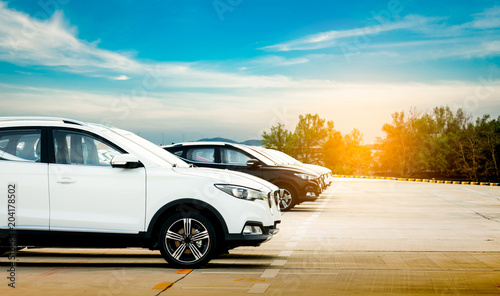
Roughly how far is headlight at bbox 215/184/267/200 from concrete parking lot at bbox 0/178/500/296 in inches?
36.3

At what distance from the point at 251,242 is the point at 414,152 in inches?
5129

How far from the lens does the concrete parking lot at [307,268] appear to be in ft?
23.4

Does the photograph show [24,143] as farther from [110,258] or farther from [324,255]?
[324,255]

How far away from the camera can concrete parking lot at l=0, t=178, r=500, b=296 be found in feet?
23.4

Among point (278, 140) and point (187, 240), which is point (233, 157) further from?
point (278, 140)

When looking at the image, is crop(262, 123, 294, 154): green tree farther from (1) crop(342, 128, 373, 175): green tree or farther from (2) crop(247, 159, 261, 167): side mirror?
(2) crop(247, 159, 261, 167): side mirror

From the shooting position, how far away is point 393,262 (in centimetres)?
915

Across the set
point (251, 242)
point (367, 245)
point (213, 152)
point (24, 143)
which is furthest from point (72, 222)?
point (213, 152)

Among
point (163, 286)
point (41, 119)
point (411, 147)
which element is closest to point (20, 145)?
point (41, 119)

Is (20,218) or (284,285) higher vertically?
(20,218)

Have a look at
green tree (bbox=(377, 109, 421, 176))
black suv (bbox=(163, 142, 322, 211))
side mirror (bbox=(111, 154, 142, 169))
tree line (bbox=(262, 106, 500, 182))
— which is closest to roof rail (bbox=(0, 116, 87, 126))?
side mirror (bbox=(111, 154, 142, 169))

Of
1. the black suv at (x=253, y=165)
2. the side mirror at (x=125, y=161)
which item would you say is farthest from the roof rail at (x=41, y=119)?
the black suv at (x=253, y=165)

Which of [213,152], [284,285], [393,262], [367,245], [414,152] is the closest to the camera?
[284,285]

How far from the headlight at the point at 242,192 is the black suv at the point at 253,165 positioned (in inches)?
351
